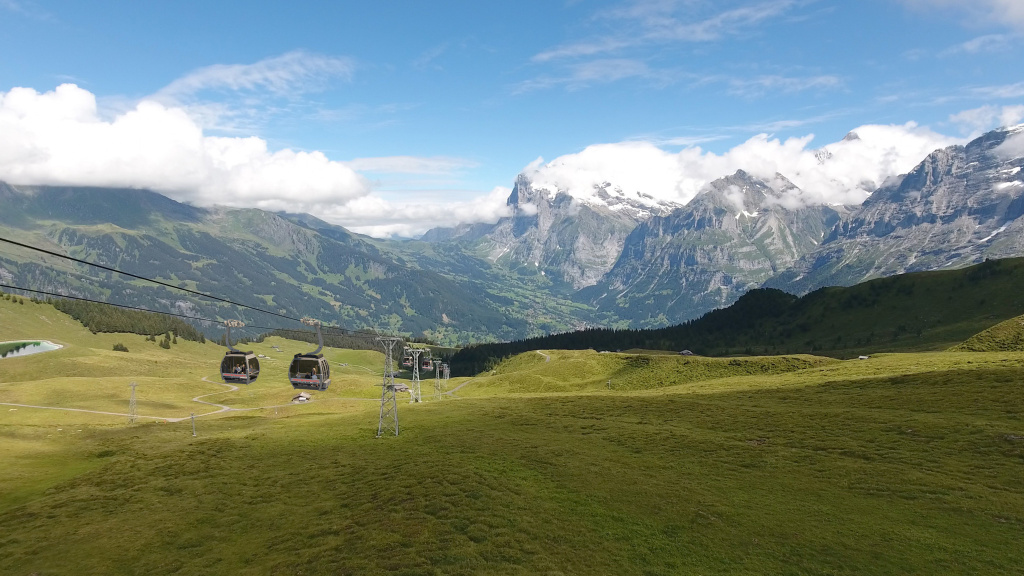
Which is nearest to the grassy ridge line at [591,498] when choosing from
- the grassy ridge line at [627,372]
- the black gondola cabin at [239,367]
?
the black gondola cabin at [239,367]

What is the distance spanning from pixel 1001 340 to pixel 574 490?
416 ft

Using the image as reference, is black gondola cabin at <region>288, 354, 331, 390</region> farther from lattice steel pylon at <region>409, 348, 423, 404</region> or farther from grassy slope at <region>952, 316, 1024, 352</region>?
grassy slope at <region>952, 316, 1024, 352</region>

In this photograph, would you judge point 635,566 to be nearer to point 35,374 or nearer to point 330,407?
point 330,407

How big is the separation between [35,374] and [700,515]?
798 ft

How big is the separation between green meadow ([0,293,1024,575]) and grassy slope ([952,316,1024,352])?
105 ft

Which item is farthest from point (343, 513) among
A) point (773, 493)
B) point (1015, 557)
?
point (1015, 557)

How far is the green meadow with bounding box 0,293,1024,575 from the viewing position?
36812mm

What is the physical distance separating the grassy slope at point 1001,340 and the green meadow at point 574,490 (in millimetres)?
32141

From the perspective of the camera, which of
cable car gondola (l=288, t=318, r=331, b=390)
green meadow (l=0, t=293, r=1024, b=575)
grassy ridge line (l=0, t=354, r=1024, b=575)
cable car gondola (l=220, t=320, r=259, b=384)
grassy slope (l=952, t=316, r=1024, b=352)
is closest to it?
grassy ridge line (l=0, t=354, r=1024, b=575)

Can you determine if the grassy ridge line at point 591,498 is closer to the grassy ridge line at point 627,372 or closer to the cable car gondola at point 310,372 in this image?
the cable car gondola at point 310,372

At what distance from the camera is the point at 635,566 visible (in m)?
35.2

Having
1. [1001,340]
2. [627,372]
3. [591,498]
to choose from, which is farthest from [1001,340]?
[591,498]

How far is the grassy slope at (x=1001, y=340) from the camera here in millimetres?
118188

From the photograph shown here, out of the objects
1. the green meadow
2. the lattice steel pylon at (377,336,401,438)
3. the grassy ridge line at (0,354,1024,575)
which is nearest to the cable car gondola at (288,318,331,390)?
the lattice steel pylon at (377,336,401,438)
